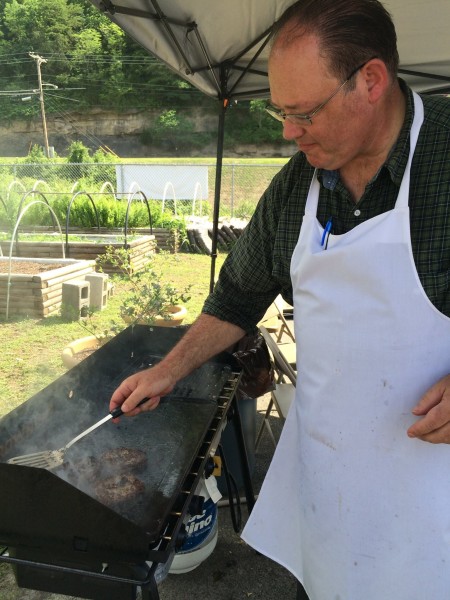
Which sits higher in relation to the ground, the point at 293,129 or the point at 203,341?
the point at 293,129

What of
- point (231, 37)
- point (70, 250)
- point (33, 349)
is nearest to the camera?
point (231, 37)

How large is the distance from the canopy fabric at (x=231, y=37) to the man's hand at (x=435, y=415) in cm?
Result: 211

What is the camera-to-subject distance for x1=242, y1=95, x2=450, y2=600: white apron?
1056 millimetres

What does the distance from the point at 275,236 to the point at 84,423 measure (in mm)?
955

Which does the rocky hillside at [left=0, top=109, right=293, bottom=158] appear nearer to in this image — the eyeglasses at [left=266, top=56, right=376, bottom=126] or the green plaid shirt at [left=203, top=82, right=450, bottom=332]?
the green plaid shirt at [left=203, top=82, right=450, bottom=332]

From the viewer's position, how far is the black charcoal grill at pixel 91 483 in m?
1.03

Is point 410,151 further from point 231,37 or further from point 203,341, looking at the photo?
point 231,37

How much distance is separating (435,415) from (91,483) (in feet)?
3.09

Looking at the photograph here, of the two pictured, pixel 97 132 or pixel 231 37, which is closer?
pixel 231 37

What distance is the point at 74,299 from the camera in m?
5.75

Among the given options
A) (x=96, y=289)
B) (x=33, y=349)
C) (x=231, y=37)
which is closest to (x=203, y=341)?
(x=231, y=37)

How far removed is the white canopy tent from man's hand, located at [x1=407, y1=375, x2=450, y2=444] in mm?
2114

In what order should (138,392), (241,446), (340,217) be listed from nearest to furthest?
1. (340,217)
2. (138,392)
3. (241,446)

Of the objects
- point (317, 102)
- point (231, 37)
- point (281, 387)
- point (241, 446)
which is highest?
point (231, 37)
